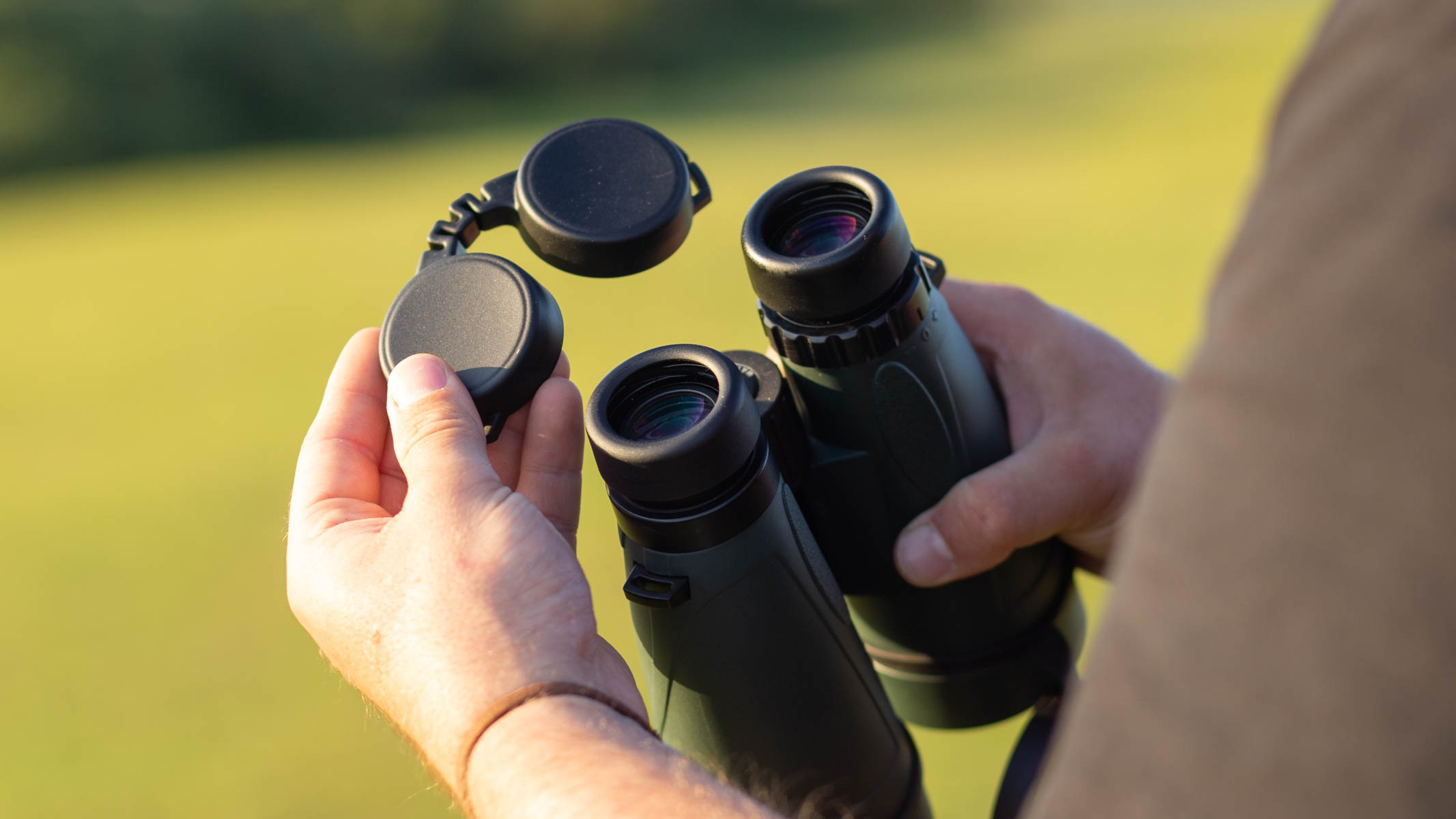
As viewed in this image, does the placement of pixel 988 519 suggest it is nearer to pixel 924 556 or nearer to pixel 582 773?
pixel 924 556

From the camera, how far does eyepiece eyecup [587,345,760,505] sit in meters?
0.61

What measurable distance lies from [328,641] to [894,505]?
0.43 meters

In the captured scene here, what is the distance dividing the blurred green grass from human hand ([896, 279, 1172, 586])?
239 millimetres

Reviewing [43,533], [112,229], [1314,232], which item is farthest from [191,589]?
[112,229]

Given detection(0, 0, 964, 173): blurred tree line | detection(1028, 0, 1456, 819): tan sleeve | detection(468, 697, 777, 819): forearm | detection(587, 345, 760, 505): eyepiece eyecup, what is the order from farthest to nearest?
→ detection(0, 0, 964, 173): blurred tree line
detection(587, 345, 760, 505): eyepiece eyecup
detection(468, 697, 777, 819): forearm
detection(1028, 0, 1456, 819): tan sleeve

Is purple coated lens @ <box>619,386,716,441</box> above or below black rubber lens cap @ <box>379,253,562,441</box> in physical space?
below

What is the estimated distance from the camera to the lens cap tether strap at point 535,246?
0.74 meters

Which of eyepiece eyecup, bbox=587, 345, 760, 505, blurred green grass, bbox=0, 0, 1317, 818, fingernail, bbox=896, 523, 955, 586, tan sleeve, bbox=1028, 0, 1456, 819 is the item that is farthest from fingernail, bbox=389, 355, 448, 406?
tan sleeve, bbox=1028, 0, 1456, 819

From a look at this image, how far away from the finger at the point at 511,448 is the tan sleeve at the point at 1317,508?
53 centimetres

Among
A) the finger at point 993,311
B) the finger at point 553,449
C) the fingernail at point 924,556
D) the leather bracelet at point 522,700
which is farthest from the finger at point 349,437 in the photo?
the finger at point 993,311

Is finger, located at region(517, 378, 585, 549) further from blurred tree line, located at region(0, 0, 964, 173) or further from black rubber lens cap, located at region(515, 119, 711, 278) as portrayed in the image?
blurred tree line, located at region(0, 0, 964, 173)

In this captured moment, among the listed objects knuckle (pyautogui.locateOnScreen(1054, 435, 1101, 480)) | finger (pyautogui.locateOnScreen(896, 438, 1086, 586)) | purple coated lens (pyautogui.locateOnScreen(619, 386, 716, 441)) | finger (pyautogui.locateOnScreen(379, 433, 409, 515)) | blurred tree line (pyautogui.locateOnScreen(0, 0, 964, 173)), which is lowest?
blurred tree line (pyautogui.locateOnScreen(0, 0, 964, 173))

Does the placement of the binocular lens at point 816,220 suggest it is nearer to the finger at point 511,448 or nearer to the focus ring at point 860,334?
the focus ring at point 860,334

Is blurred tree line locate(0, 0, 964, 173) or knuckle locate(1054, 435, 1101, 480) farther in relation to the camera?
blurred tree line locate(0, 0, 964, 173)
